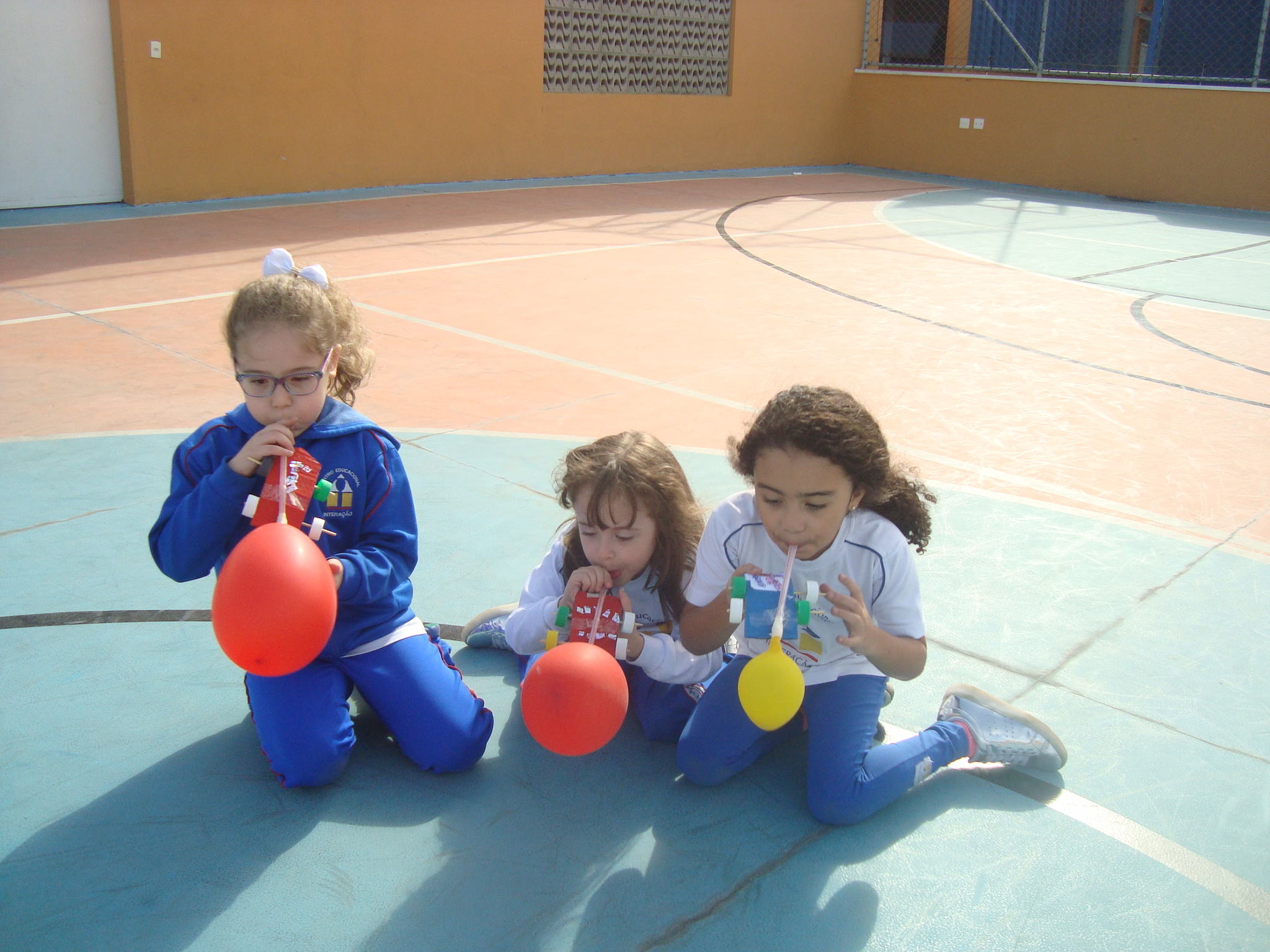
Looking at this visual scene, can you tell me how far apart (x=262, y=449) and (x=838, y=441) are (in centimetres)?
118

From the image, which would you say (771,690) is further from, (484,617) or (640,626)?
(484,617)

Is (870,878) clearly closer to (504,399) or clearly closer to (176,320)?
(504,399)

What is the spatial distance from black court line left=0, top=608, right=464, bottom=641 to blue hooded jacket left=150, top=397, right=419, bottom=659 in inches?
19.8

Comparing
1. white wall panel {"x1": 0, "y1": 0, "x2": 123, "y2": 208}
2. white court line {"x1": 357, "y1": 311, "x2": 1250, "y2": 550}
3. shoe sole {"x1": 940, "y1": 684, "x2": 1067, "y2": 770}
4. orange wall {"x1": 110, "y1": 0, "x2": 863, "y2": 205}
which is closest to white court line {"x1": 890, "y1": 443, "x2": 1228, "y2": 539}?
white court line {"x1": 357, "y1": 311, "x2": 1250, "y2": 550}

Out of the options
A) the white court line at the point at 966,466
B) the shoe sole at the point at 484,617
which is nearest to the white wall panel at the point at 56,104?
the white court line at the point at 966,466

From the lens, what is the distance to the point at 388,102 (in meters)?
12.2

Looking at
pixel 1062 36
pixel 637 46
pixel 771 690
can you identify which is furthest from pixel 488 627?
pixel 1062 36

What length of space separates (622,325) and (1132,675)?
4.20 metres

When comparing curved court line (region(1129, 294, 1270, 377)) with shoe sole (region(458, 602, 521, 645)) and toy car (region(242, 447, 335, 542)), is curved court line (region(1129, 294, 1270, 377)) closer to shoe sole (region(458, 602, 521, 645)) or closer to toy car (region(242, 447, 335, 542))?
shoe sole (region(458, 602, 521, 645))

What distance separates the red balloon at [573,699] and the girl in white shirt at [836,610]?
0.33m

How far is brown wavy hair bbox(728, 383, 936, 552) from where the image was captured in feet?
6.97

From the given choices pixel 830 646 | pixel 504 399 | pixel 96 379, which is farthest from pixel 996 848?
pixel 96 379

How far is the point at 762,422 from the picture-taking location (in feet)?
7.23

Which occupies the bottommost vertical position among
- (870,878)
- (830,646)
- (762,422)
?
(870,878)
